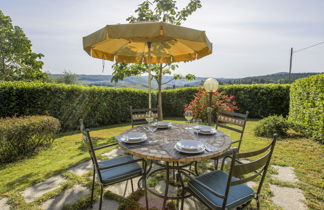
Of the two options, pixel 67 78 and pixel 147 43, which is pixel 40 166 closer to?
pixel 147 43

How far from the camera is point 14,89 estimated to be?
15.4 feet

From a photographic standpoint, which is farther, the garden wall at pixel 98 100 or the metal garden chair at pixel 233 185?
the garden wall at pixel 98 100

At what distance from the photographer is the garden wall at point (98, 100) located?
490 centimetres

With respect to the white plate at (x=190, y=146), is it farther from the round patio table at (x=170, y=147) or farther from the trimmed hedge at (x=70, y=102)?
the trimmed hedge at (x=70, y=102)

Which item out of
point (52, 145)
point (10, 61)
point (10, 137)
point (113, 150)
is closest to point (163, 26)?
point (113, 150)

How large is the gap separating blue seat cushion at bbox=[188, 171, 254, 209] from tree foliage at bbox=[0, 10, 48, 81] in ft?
53.6

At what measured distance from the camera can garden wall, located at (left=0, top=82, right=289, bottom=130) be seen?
490cm

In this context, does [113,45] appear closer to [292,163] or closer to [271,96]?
[292,163]

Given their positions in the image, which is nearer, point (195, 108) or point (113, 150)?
point (113, 150)

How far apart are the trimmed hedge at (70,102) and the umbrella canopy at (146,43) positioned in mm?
3835

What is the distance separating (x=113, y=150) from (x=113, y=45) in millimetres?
2585

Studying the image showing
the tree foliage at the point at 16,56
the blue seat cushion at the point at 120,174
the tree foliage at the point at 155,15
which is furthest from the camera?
the tree foliage at the point at 16,56

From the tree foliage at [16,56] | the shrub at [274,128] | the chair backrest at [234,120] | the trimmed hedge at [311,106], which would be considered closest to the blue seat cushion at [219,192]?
the chair backrest at [234,120]

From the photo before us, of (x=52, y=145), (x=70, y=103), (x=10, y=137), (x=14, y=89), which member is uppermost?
(x=14, y=89)
